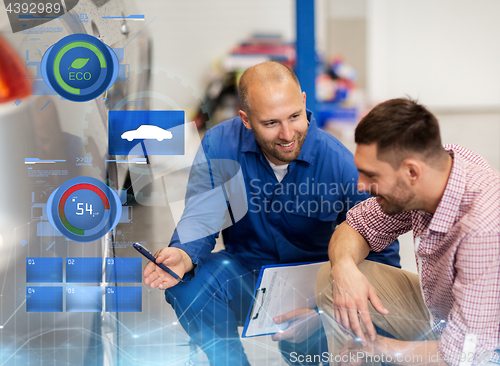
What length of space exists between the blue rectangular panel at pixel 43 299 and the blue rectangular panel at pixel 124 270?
0.40ft

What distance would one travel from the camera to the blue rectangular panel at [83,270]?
102 centimetres

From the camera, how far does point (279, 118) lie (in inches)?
43.4

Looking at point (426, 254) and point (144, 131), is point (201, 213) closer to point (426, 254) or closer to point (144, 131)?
point (144, 131)

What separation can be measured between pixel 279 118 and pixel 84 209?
526mm

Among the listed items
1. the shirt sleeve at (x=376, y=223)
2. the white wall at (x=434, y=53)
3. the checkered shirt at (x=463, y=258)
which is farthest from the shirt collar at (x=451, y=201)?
the white wall at (x=434, y=53)

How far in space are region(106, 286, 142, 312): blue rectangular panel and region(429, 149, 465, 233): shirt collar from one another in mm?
683

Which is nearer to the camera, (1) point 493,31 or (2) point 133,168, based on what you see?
(2) point 133,168

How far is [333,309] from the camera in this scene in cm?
96

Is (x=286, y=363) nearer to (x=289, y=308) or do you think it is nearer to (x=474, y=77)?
(x=289, y=308)

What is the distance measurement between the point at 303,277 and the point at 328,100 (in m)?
3.77

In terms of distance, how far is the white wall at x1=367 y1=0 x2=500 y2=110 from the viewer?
4.72m

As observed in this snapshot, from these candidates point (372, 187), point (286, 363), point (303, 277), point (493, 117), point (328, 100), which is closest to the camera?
point (372, 187)

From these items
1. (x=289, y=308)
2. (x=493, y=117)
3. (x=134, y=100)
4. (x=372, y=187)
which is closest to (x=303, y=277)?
(x=289, y=308)

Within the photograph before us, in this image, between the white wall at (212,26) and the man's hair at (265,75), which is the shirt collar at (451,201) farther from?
the white wall at (212,26)
